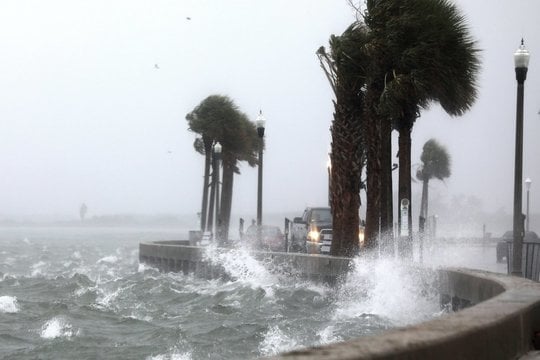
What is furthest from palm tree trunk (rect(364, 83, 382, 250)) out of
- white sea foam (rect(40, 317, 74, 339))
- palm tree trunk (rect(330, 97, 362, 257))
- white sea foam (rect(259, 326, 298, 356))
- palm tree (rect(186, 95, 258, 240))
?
palm tree (rect(186, 95, 258, 240))

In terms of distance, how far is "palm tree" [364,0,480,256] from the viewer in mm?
22438

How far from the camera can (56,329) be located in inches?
704

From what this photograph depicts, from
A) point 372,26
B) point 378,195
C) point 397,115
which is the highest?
point 372,26

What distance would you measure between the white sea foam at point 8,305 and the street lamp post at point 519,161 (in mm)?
13551

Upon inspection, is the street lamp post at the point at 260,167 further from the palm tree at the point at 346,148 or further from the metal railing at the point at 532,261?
the metal railing at the point at 532,261

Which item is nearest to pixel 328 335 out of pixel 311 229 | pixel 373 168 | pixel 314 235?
pixel 373 168

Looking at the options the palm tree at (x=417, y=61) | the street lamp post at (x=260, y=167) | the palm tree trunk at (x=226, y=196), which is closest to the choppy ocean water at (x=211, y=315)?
the palm tree at (x=417, y=61)

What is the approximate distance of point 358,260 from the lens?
2184 centimetres

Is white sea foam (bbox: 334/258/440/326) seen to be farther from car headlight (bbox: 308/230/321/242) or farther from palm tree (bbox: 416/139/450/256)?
palm tree (bbox: 416/139/450/256)

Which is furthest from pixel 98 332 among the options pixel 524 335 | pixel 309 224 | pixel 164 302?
pixel 309 224

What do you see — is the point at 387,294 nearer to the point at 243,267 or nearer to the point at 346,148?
the point at 346,148

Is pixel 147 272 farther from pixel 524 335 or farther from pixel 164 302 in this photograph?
pixel 524 335

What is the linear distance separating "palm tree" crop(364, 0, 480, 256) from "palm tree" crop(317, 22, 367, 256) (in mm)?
2113

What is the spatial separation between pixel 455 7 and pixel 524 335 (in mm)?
17610
